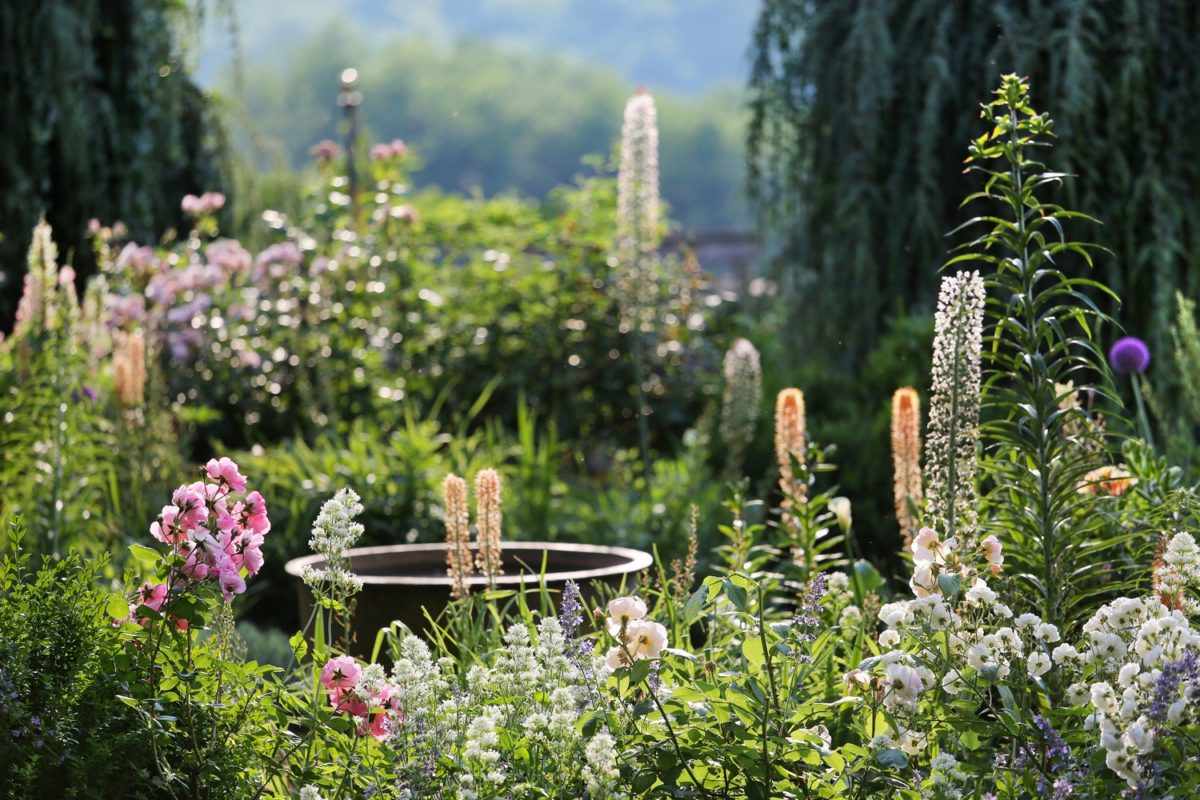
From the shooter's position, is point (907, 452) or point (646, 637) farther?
point (907, 452)

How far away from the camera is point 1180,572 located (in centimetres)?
182

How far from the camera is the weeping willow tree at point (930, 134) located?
5.39 metres

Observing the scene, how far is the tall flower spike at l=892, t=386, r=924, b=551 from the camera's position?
2.63m

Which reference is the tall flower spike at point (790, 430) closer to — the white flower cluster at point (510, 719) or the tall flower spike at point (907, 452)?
the tall flower spike at point (907, 452)

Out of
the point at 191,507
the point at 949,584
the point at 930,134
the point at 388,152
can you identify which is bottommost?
the point at 949,584

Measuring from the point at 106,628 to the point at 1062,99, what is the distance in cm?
460

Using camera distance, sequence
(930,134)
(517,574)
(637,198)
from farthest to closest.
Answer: (930,134) < (637,198) < (517,574)

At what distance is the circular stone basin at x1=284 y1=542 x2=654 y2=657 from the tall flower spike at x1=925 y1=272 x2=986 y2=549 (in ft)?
2.01

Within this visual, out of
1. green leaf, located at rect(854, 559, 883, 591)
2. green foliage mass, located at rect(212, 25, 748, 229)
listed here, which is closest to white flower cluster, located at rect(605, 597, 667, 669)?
green leaf, located at rect(854, 559, 883, 591)

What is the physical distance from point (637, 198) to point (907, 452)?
2.84 meters

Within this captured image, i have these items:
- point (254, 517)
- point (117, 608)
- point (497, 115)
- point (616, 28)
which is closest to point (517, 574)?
point (254, 517)

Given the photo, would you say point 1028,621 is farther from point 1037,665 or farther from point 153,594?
point 153,594

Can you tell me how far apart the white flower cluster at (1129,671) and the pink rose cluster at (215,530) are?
117 cm

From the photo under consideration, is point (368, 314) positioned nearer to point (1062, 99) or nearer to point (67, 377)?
point (67, 377)
